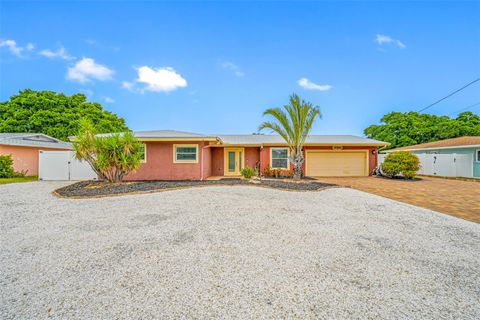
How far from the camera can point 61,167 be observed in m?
12.8

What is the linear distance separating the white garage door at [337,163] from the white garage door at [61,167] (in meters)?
14.5

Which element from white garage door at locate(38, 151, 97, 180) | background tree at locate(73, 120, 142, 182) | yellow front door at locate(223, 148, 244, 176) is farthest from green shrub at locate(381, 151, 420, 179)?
white garage door at locate(38, 151, 97, 180)

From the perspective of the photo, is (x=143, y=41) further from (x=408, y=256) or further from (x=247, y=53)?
(x=408, y=256)

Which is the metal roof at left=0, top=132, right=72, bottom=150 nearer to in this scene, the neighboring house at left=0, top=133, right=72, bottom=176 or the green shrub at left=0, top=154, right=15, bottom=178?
the neighboring house at left=0, top=133, right=72, bottom=176

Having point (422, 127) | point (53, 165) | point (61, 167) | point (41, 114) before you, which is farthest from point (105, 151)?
point (422, 127)

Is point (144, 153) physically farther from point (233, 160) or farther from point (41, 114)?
point (41, 114)

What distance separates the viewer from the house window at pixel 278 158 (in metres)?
15.3

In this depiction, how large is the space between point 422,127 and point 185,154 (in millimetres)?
31088

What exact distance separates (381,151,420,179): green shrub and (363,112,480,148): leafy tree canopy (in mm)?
17179

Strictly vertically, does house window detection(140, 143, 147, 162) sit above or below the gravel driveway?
above

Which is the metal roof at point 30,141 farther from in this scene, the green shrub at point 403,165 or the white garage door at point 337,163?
the green shrub at point 403,165

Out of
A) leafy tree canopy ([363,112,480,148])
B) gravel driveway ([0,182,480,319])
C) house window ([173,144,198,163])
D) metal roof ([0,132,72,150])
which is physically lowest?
gravel driveway ([0,182,480,319])

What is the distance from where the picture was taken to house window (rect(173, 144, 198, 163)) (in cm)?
1234

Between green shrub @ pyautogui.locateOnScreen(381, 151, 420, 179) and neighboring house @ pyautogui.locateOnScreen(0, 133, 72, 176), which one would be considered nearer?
green shrub @ pyautogui.locateOnScreen(381, 151, 420, 179)
